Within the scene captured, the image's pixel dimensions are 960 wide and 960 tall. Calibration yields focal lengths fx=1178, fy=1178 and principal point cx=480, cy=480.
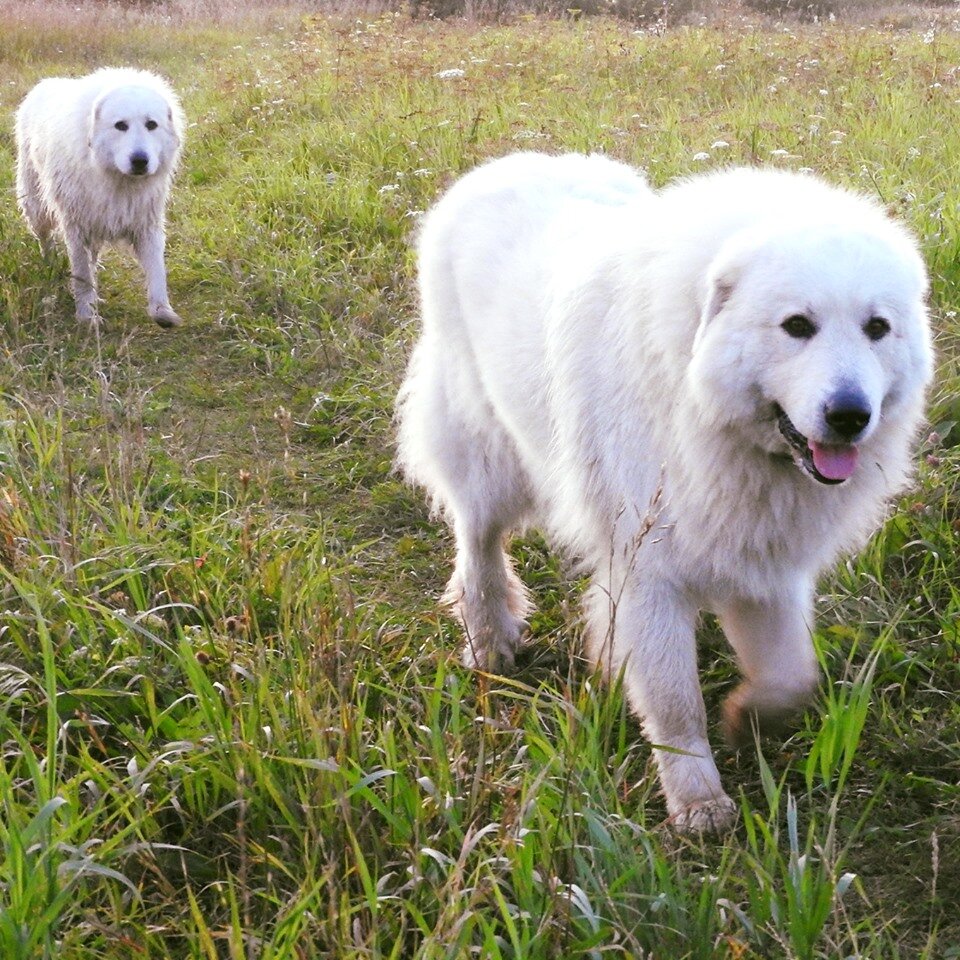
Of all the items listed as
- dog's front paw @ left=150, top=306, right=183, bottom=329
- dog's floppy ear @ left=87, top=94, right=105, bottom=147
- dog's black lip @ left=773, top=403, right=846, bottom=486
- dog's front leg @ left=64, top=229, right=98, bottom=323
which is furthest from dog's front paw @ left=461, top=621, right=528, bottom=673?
dog's floppy ear @ left=87, top=94, right=105, bottom=147

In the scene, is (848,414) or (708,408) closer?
(848,414)

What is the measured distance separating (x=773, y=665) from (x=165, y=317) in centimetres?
421

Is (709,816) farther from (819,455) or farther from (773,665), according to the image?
(819,455)

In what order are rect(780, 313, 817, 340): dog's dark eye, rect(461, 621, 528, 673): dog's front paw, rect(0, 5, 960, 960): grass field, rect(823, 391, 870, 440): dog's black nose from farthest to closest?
rect(461, 621, 528, 673): dog's front paw
rect(780, 313, 817, 340): dog's dark eye
rect(823, 391, 870, 440): dog's black nose
rect(0, 5, 960, 960): grass field

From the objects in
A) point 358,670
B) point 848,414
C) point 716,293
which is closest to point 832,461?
point 848,414

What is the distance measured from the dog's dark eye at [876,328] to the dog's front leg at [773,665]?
2.16 ft

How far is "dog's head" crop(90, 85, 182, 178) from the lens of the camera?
20.9 ft

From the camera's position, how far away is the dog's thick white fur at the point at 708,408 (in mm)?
2400

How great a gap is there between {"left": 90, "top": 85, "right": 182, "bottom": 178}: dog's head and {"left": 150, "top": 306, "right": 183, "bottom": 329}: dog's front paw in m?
0.84

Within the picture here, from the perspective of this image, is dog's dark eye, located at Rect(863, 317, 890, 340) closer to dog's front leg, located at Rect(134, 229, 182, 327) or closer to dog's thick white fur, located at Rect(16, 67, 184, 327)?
dog's front leg, located at Rect(134, 229, 182, 327)

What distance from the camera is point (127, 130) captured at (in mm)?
6469

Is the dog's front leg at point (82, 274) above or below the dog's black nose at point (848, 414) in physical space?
below

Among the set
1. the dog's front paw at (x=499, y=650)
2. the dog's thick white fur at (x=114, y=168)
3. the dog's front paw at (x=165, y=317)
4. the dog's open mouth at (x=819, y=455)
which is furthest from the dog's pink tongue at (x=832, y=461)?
the dog's thick white fur at (x=114, y=168)

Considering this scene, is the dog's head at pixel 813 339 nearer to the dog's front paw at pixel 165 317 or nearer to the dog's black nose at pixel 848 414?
the dog's black nose at pixel 848 414
